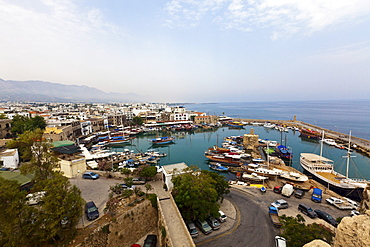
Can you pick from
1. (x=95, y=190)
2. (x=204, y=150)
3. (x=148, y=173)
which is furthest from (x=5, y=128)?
(x=204, y=150)

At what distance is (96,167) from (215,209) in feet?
59.6

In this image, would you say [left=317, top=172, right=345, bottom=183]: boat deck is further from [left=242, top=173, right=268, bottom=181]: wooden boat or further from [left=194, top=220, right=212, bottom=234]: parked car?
[left=194, top=220, right=212, bottom=234]: parked car

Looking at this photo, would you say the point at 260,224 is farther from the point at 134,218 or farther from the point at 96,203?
the point at 96,203

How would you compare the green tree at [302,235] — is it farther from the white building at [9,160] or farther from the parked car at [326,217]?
the white building at [9,160]

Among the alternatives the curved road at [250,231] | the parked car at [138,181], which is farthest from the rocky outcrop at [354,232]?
the parked car at [138,181]

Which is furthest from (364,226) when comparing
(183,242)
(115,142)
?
(115,142)

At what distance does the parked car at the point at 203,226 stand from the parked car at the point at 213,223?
248mm

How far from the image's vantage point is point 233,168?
80.7 ft

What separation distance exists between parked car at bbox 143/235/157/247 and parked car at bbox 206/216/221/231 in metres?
3.73

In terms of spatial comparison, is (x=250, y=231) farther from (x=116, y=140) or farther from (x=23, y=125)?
(x=23, y=125)

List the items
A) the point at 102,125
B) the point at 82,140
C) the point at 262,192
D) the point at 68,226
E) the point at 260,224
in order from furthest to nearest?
1. the point at 102,125
2. the point at 82,140
3. the point at 262,192
4. the point at 260,224
5. the point at 68,226

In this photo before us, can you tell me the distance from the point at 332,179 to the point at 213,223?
1665 cm

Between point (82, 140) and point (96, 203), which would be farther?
point (82, 140)

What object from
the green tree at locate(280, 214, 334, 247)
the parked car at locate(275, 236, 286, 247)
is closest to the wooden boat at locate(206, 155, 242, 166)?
the parked car at locate(275, 236, 286, 247)
